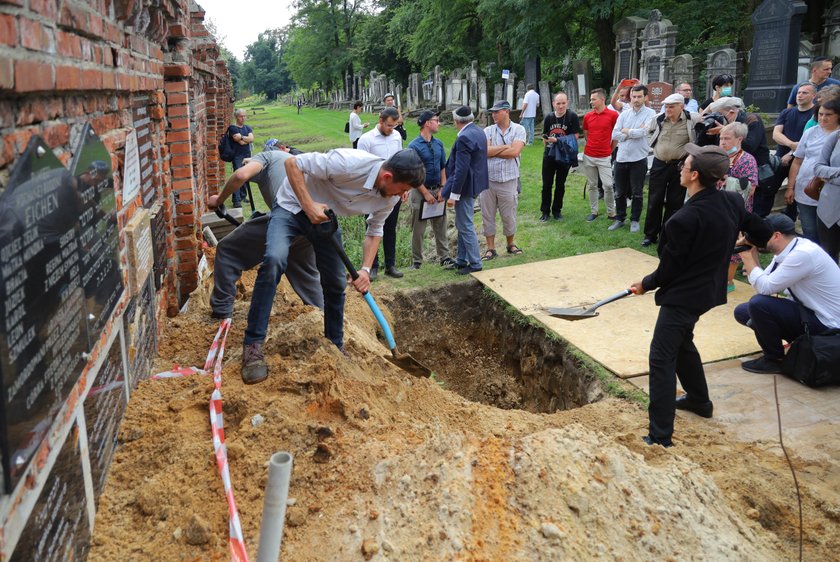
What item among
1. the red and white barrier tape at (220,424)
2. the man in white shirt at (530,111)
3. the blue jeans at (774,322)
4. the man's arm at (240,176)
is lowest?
the red and white barrier tape at (220,424)

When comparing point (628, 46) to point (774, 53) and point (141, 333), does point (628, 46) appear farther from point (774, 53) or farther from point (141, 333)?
point (141, 333)

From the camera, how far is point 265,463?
3.22 m

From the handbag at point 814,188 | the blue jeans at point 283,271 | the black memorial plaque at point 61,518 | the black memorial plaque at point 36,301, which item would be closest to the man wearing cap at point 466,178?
the blue jeans at point 283,271

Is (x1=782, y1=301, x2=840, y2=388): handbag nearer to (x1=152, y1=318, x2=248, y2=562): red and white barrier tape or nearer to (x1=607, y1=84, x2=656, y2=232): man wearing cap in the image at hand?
(x1=152, y1=318, x2=248, y2=562): red and white barrier tape

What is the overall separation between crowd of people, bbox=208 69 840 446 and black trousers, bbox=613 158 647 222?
2 centimetres

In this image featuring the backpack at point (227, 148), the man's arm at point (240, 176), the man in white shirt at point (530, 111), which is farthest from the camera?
the man in white shirt at point (530, 111)

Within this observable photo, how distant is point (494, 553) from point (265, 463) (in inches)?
49.4

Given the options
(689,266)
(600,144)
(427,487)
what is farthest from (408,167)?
(600,144)

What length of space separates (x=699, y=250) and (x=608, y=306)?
2.70m

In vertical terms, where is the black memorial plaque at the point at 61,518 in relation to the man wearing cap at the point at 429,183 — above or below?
below

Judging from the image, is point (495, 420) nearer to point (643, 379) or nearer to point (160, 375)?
point (643, 379)

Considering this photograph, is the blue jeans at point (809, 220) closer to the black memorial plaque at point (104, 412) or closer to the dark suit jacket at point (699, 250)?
the dark suit jacket at point (699, 250)

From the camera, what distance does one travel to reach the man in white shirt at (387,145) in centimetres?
740

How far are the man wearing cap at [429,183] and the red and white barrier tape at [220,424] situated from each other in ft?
10.7
